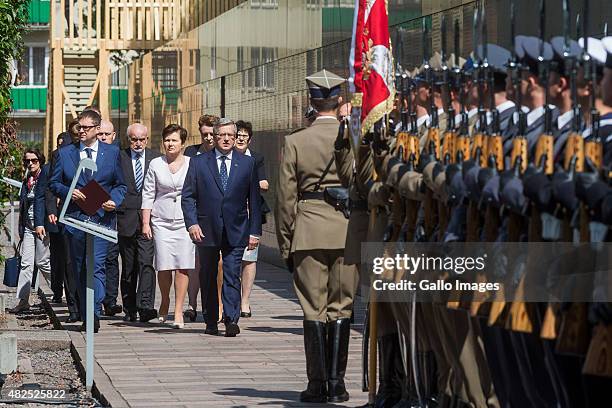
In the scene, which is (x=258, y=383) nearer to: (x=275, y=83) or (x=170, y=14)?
(x=275, y=83)

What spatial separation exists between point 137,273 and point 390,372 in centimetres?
667

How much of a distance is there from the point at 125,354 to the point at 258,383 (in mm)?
1981

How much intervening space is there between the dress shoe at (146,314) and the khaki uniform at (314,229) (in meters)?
4.99

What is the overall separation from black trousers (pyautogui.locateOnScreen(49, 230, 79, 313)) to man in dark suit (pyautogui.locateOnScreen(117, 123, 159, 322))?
1.56ft

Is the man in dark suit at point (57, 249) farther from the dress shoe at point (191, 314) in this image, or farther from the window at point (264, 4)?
the window at point (264, 4)

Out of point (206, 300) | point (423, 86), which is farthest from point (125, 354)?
point (423, 86)

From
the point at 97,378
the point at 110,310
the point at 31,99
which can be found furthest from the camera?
the point at 31,99

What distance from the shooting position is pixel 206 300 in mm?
13680

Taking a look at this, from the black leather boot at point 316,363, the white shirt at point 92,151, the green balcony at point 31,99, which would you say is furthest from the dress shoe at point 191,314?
the green balcony at point 31,99

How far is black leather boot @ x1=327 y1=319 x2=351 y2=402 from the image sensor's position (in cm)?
970

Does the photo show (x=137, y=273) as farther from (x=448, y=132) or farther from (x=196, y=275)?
(x=448, y=132)

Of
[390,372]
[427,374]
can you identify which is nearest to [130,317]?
[390,372]

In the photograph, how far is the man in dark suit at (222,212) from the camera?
44.4 ft

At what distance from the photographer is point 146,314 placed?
48.9ft
